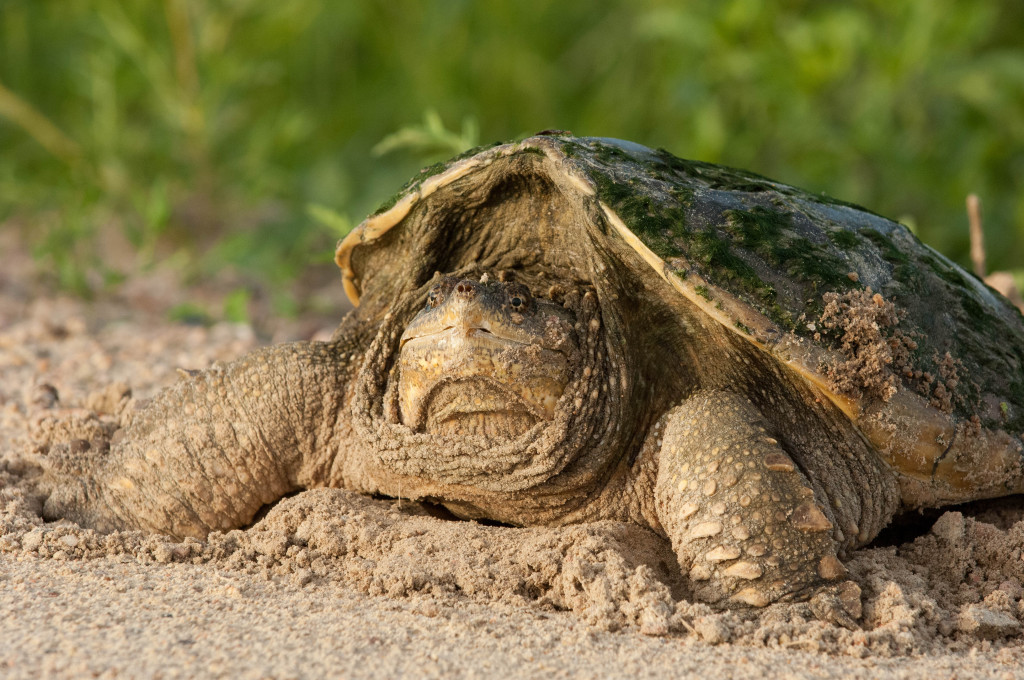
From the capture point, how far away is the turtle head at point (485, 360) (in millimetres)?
2338

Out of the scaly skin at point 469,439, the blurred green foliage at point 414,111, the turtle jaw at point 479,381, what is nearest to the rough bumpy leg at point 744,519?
the scaly skin at point 469,439

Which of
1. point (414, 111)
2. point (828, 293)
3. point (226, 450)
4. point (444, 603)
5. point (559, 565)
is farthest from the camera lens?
point (414, 111)

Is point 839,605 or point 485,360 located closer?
point 839,605

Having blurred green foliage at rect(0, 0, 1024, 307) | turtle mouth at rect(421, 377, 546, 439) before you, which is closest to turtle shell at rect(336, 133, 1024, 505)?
turtle mouth at rect(421, 377, 546, 439)

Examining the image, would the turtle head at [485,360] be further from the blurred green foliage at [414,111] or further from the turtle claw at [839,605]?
the blurred green foliage at [414,111]

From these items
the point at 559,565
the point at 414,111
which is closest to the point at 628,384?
the point at 559,565

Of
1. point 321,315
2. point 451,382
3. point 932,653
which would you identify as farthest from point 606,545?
point 321,315

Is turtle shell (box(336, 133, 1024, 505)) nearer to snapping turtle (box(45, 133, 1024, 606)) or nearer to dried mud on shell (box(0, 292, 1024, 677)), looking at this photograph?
snapping turtle (box(45, 133, 1024, 606))

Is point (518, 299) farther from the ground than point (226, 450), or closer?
farther from the ground

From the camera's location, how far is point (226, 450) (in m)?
2.67

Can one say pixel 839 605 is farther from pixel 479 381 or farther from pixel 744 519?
pixel 479 381

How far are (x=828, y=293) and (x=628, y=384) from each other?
22.0 inches

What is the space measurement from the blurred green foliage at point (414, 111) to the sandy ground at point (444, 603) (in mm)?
2348

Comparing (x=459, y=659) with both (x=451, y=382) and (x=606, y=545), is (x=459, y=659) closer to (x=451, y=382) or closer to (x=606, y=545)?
(x=606, y=545)
